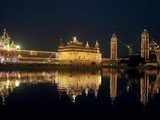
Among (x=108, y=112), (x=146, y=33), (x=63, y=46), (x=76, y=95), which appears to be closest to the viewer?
(x=108, y=112)

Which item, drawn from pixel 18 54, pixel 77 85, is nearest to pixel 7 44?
pixel 18 54

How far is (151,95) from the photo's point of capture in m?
23.8

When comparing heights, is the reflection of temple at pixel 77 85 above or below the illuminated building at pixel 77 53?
below

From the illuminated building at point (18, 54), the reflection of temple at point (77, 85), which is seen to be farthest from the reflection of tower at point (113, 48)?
the reflection of temple at point (77, 85)

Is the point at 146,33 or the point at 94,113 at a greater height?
the point at 146,33

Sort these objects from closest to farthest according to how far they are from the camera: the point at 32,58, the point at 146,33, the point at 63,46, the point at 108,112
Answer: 1. the point at 108,112
2. the point at 32,58
3. the point at 63,46
4. the point at 146,33

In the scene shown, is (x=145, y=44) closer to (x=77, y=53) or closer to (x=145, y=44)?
(x=145, y=44)

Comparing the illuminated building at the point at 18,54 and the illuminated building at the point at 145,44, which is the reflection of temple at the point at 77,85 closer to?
the illuminated building at the point at 18,54

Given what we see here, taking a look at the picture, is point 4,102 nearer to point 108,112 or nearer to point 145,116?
point 108,112

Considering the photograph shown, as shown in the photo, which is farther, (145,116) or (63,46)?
(63,46)

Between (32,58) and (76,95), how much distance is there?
77.4 m

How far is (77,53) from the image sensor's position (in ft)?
366

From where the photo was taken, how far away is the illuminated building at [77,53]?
110 m

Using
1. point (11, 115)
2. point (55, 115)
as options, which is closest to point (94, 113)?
point (55, 115)
